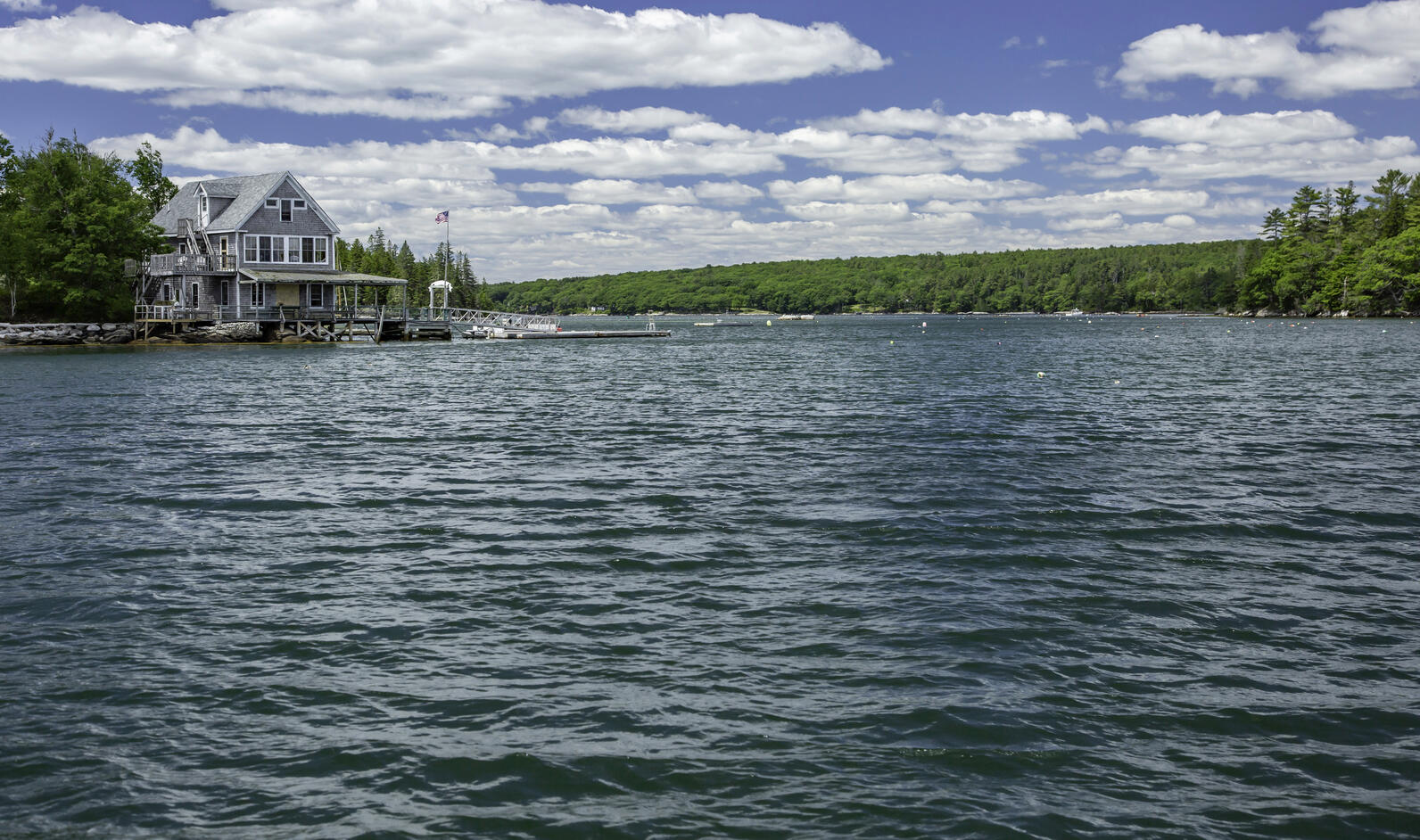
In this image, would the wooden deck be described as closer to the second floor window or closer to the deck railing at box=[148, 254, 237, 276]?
the deck railing at box=[148, 254, 237, 276]

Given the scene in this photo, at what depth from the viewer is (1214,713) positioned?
9.23 metres

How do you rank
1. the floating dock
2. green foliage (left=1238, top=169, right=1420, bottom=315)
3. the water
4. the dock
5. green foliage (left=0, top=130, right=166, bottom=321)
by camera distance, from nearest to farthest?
the water → green foliage (left=0, top=130, right=166, bottom=321) → the floating dock → the dock → green foliage (left=1238, top=169, right=1420, bottom=315)

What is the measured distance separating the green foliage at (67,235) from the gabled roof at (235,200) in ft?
14.3

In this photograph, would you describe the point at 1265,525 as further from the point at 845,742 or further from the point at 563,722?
the point at 563,722

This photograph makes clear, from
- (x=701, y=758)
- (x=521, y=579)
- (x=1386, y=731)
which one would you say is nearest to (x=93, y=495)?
(x=521, y=579)

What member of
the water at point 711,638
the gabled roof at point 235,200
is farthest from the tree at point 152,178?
the water at point 711,638

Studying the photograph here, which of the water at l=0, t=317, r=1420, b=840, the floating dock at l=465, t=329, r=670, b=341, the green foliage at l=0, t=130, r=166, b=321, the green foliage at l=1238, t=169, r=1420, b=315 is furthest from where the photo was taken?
the green foliage at l=1238, t=169, r=1420, b=315

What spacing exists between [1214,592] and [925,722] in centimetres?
596

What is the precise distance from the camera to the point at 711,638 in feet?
36.5

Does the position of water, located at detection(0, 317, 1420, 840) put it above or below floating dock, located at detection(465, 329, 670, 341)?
below

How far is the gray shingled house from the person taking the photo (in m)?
79.4

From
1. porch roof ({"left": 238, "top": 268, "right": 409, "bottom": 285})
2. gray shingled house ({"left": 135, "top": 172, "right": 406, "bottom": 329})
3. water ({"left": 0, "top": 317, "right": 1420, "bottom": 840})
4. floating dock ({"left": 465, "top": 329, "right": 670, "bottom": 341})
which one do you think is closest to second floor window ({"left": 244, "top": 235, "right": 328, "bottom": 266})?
gray shingled house ({"left": 135, "top": 172, "right": 406, "bottom": 329})

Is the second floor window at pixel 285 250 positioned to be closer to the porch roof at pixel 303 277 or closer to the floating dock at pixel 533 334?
the porch roof at pixel 303 277

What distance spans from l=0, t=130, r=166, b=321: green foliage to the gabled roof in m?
4.37
